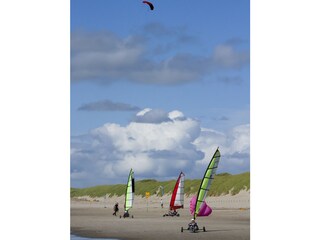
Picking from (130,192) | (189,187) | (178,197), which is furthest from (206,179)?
(189,187)

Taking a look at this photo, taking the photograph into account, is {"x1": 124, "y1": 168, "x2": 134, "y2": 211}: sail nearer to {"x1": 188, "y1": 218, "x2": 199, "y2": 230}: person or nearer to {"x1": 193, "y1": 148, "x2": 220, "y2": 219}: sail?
{"x1": 193, "y1": 148, "x2": 220, "y2": 219}: sail

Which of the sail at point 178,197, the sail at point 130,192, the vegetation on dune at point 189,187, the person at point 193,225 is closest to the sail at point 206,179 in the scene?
the person at point 193,225

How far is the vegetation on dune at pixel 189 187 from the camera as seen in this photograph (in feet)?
139

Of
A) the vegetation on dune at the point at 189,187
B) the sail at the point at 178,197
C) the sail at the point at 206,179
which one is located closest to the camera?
the sail at the point at 206,179

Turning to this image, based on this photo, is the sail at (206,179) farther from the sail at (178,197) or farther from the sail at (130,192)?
the sail at (130,192)

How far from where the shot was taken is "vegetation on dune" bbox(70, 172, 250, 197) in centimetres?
4222

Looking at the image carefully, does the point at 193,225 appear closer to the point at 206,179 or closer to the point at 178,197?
the point at 206,179
